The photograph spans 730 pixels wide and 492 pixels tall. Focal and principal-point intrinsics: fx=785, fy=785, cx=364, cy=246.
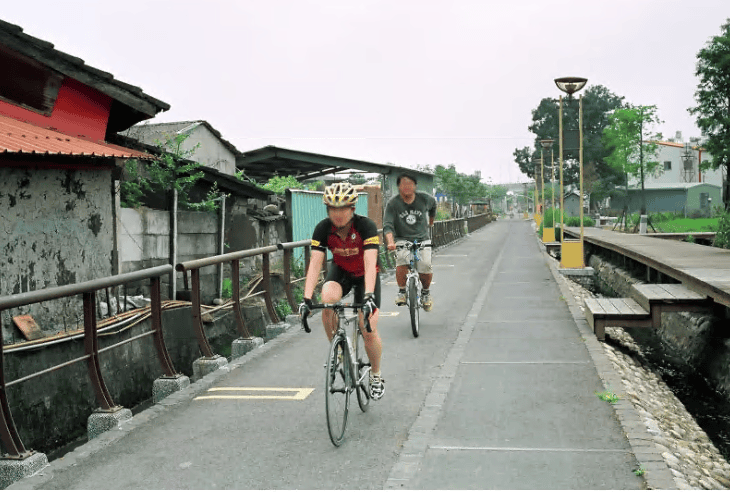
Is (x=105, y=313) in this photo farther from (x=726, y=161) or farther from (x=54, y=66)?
(x=726, y=161)

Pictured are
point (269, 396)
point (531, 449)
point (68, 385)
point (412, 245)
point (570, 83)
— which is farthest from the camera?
point (570, 83)

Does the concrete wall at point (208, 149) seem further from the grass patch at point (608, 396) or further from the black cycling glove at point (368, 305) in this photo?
the black cycling glove at point (368, 305)

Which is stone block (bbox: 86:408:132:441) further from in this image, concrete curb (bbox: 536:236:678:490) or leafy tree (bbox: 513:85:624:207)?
leafy tree (bbox: 513:85:624:207)

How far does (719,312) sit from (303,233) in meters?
10.3

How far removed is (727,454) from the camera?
7.21m

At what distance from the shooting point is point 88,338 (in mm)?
5848

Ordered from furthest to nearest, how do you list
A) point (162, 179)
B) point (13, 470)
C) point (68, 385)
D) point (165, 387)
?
point (162, 179) → point (68, 385) → point (165, 387) → point (13, 470)

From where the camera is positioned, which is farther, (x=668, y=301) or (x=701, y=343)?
(x=701, y=343)

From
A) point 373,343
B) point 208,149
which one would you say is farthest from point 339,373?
point 208,149

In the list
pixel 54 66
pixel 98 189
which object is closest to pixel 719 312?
pixel 98 189

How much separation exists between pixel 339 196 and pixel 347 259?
664mm

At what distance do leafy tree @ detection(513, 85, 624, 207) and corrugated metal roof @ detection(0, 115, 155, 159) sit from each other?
79202mm

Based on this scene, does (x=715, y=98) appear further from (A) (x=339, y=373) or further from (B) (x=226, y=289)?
(A) (x=339, y=373)

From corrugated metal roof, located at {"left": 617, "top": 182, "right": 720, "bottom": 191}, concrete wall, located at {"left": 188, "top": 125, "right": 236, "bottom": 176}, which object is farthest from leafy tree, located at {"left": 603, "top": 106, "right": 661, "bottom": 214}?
concrete wall, located at {"left": 188, "top": 125, "right": 236, "bottom": 176}
